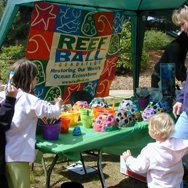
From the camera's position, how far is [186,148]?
2.37m

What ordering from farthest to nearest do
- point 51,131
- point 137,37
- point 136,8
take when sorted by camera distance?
point 137,37 < point 136,8 < point 51,131

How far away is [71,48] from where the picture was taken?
4.85 meters

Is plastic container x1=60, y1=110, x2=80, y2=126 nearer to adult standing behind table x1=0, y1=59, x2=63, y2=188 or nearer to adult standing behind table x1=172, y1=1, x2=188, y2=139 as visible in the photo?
adult standing behind table x1=0, y1=59, x2=63, y2=188

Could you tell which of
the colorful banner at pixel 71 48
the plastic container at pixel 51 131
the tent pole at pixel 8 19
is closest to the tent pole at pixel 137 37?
the colorful banner at pixel 71 48

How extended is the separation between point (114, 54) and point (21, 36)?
13.4 meters

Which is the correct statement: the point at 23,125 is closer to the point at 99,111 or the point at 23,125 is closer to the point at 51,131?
the point at 51,131

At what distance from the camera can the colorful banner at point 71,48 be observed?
14.1 ft

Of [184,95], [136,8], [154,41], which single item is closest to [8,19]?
[184,95]

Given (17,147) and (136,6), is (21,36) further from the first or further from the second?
(17,147)

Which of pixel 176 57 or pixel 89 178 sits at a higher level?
pixel 176 57

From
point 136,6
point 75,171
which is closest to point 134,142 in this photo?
point 75,171

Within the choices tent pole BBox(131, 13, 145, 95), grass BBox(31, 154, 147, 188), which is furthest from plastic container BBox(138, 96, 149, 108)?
tent pole BBox(131, 13, 145, 95)

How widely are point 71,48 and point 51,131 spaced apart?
2395 millimetres

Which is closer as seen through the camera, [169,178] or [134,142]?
[169,178]
